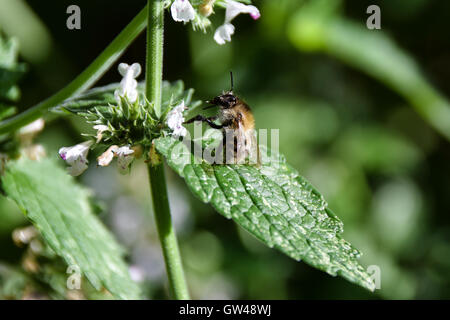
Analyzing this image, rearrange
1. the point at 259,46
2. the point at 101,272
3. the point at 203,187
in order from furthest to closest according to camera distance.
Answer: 1. the point at 259,46
2. the point at 101,272
3. the point at 203,187

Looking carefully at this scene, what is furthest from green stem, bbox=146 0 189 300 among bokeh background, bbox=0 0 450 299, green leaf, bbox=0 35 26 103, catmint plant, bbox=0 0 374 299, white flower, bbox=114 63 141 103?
bokeh background, bbox=0 0 450 299

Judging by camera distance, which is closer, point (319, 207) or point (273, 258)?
point (319, 207)

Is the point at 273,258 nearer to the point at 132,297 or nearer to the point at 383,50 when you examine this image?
the point at 383,50

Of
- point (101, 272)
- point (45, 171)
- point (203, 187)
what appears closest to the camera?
point (203, 187)

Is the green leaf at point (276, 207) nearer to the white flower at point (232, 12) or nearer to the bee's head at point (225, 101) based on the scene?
the bee's head at point (225, 101)

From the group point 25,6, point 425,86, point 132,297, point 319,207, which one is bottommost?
point 132,297

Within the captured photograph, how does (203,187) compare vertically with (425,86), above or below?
below

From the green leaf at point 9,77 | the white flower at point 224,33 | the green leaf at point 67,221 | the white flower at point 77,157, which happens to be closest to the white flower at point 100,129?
the white flower at point 77,157

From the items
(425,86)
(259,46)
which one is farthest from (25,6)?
(425,86)
